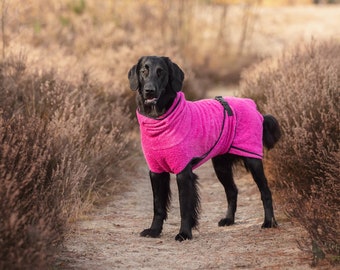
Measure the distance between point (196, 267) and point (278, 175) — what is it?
2.41m

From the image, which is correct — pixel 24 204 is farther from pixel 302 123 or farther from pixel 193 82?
pixel 193 82

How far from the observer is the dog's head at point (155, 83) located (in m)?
5.55

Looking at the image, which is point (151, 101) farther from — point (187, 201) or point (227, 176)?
point (227, 176)

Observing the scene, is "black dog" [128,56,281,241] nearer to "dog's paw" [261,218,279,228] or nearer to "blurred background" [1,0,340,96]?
"dog's paw" [261,218,279,228]

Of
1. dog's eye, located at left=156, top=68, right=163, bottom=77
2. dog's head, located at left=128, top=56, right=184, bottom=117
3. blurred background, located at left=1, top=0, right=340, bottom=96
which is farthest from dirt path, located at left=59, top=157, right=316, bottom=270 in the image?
blurred background, located at left=1, top=0, right=340, bottom=96

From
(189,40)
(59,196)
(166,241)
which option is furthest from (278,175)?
(189,40)

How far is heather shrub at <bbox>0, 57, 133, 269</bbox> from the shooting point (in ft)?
12.8

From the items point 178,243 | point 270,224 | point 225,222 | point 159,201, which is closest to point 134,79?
point 159,201

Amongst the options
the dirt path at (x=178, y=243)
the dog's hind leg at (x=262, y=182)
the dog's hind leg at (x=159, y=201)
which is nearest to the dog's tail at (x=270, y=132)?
the dog's hind leg at (x=262, y=182)

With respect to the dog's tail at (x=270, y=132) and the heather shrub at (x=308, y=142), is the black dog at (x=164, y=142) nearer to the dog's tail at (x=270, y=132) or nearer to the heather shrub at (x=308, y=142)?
the dog's tail at (x=270, y=132)

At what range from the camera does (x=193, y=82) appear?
1355 cm

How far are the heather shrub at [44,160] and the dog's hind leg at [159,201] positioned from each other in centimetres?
61

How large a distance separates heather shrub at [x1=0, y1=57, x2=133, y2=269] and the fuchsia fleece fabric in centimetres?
63

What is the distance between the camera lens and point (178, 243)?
558 centimetres
